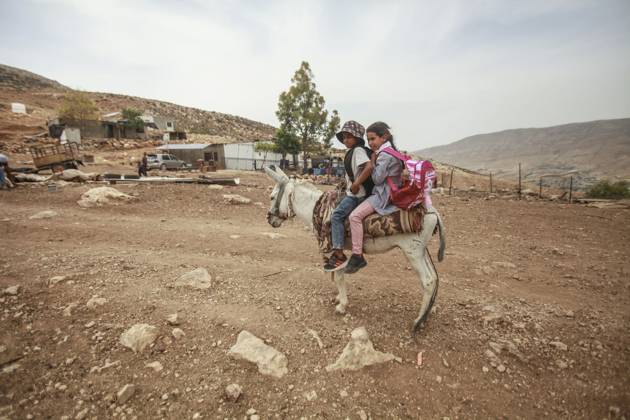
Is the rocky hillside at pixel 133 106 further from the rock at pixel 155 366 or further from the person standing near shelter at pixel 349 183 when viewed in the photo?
the person standing near shelter at pixel 349 183

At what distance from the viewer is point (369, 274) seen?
5.17 m

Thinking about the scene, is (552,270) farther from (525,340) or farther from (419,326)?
(419,326)

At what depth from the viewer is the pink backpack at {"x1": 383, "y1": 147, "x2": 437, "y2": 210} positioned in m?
3.02

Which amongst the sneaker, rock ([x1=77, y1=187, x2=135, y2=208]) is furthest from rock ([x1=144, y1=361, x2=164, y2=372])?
rock ([x1=77, y1=187, x2=135, y2=208])

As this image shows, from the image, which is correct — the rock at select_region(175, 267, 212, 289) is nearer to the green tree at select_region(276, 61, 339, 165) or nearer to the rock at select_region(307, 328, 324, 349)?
the rock at select_region(307, 328, 324, 349)

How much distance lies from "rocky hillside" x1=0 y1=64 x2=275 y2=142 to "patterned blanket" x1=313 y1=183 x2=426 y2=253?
169ft

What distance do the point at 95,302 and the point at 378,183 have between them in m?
4.07

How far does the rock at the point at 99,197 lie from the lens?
9094 millimetres

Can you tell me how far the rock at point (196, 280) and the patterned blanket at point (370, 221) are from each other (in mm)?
2011

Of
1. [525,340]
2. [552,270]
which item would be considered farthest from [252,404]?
[552,270]

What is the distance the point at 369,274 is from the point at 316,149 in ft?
97.9

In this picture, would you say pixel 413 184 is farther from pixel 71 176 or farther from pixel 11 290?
pixel 71 176

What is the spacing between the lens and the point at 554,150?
10500 centimetres

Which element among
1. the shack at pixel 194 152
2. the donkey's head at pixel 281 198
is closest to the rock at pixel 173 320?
the donkey's head at pixel 281 198
